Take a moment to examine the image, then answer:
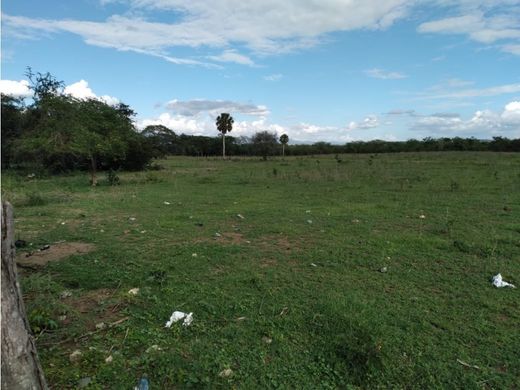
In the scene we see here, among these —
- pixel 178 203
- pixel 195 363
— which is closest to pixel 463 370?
pixel 195 363

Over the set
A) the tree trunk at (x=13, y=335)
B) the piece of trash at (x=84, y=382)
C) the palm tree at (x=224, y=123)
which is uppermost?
the palm tree at (x=224, y=123)

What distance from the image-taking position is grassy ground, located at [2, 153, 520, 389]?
8.80 ft

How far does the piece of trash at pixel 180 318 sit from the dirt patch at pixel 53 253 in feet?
7.85

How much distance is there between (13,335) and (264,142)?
193ft

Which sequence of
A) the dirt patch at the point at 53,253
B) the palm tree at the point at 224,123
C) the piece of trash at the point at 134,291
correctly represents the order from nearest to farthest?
the piece of trash at the point at 134,291, the dirt patch at the point at 53,253, the palm tree at the point at 224,123

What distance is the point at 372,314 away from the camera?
3.47 meters

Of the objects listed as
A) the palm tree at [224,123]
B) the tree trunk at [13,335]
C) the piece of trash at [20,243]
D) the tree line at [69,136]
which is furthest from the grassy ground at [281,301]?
the palm tree at [224,123]

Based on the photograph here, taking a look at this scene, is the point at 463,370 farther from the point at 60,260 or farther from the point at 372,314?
the point at 60,260

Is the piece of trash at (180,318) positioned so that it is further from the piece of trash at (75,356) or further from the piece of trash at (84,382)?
the piece of trash at (84,382)

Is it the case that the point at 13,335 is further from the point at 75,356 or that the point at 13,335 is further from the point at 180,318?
the point at 180,318

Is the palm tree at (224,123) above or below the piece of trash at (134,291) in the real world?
above

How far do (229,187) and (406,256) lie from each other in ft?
31.3

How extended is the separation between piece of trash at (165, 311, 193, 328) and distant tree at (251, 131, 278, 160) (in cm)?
5330

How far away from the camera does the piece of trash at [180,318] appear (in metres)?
3.24
